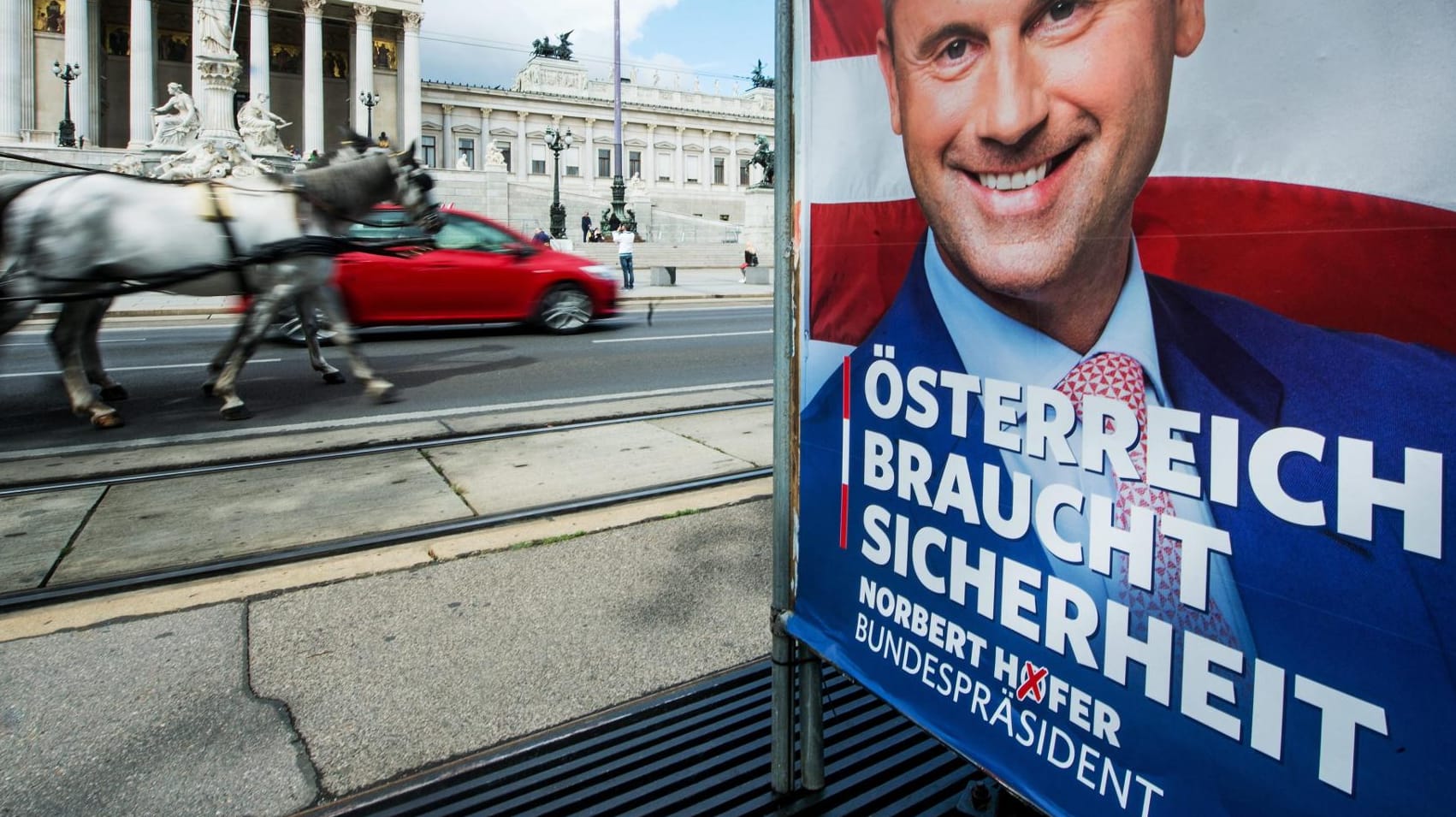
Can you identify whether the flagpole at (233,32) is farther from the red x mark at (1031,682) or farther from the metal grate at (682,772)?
the red x mark at (1031,682)

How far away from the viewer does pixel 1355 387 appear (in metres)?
1.20

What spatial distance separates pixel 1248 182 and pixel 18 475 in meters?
6.83

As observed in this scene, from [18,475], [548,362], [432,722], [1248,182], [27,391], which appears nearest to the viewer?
[1248,182]

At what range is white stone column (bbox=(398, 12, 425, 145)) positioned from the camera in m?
65.6

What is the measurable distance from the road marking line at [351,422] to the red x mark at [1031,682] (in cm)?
658

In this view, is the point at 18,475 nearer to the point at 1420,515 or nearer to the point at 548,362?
the point at 548,362

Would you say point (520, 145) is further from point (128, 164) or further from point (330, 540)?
point (330, 540)

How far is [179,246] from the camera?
23.6 ft

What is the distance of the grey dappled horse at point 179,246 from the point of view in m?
6.82

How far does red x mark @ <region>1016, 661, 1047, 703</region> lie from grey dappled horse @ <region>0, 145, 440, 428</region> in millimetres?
7046

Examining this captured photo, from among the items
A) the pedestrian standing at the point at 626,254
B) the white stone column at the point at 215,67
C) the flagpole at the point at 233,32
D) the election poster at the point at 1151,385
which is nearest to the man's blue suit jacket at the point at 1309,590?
the election poster at the point at 1151,385

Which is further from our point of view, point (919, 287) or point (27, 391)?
point (27, 391)

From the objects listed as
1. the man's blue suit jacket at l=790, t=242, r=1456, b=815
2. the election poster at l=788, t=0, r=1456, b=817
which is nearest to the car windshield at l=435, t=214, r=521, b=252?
the election poster at l=788, t=0, r=1456, b=817

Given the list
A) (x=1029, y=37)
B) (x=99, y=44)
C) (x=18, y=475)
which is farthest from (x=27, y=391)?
(x=99, y=44)
